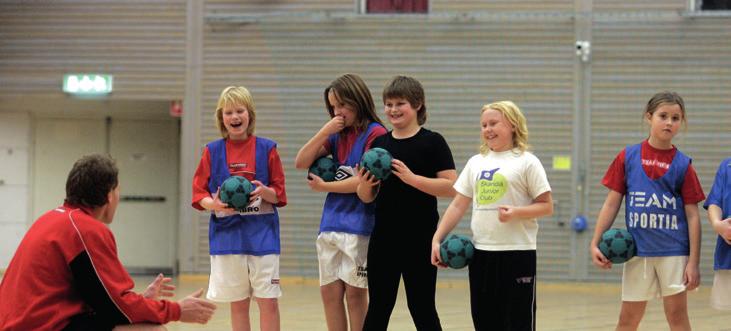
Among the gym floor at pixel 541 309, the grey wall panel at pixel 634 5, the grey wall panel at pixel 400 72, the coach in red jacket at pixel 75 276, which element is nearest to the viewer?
the coach in red jacket at pixel 75 276

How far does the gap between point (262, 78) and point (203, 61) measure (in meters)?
0.83

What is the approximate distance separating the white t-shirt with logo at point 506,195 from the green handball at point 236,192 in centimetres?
135

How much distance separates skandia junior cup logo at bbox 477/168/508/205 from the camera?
5.30 m

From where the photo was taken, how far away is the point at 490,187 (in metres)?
5.33

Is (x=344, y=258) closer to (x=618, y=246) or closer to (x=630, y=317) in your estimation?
(x=618, y=246)

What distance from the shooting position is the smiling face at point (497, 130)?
536 centimetres

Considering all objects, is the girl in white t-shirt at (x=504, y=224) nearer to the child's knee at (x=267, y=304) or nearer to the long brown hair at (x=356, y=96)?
the long brown hair at (x=356, y=96)

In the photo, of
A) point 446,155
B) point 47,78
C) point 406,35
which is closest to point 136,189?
point 47,78

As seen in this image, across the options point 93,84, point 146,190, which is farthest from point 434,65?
Answer: point 146,190

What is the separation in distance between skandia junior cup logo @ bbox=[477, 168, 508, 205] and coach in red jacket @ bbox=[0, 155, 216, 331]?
1.97 metres

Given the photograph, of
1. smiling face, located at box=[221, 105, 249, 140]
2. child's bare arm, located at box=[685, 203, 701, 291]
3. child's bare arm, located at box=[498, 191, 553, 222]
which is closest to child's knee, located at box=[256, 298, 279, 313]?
smiling face, located at box=[221, 105, 249, 140]

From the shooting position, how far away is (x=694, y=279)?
5555 mm

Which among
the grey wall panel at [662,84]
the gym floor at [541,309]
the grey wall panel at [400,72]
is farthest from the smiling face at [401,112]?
the grey wall panel at [662,84]

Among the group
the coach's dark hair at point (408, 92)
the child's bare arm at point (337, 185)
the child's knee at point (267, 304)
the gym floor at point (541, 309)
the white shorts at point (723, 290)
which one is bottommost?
the gym floor at point (541, 309)
